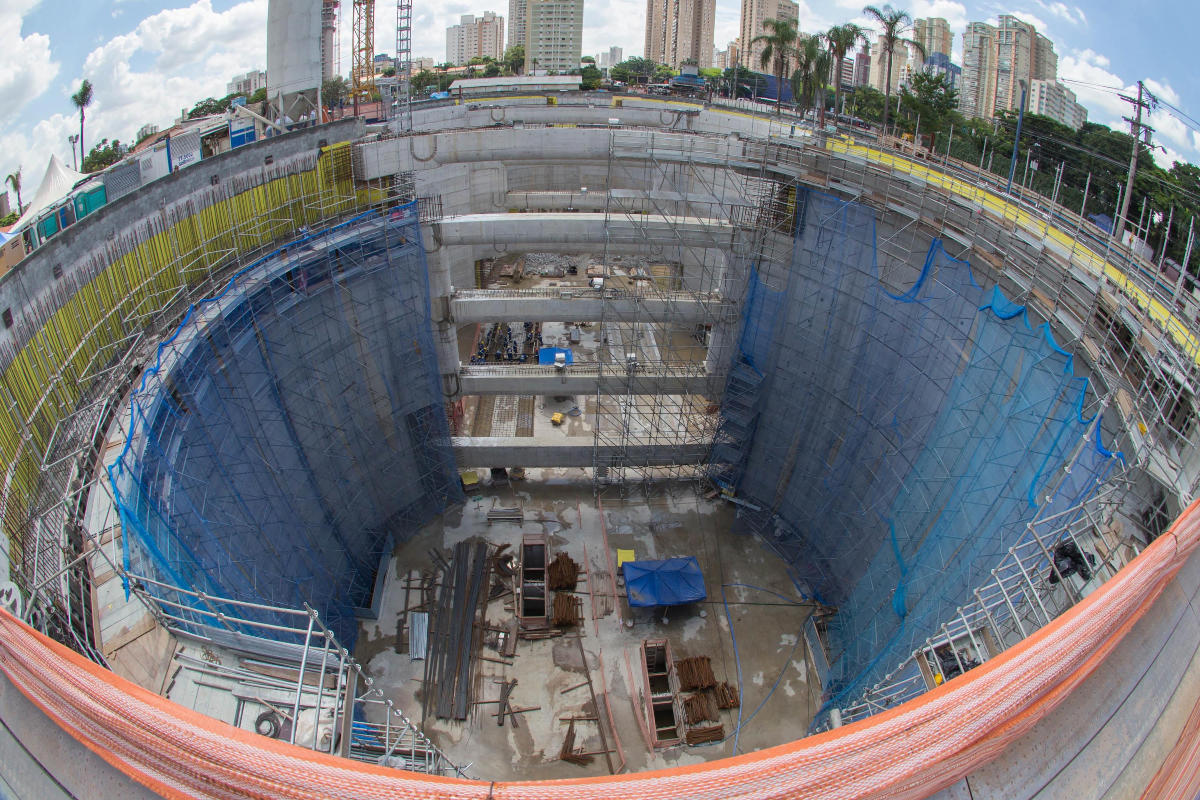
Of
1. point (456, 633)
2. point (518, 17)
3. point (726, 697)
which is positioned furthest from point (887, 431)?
point (518, 17)

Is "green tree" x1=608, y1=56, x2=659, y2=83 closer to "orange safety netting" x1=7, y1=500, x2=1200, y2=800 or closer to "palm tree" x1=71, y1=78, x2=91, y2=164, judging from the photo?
"palm tree" x1=71, y1=78, x2=91, y2=164

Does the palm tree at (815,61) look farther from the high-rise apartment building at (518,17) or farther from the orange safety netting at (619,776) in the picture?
the high-rise apartment building at (518,17)

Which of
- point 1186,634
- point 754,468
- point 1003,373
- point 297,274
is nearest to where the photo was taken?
point 1186,634

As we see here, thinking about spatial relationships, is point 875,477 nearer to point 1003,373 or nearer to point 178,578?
point 1003,373

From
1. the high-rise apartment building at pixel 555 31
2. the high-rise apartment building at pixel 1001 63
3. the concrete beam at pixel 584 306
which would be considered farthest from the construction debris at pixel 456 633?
the high-rise apartment building at pixel 555 31

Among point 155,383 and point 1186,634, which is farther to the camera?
point 155,383

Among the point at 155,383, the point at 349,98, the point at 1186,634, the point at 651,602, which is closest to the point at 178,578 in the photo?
the point at 155,383

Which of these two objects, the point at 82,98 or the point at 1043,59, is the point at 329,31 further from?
the point at 1043,59
